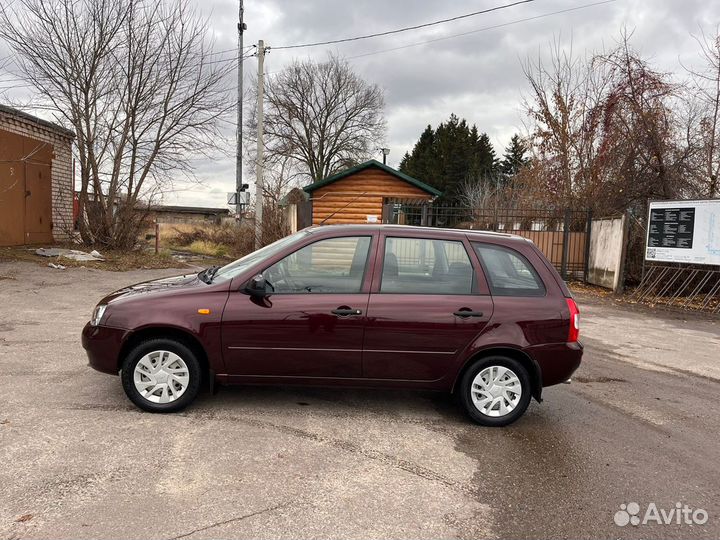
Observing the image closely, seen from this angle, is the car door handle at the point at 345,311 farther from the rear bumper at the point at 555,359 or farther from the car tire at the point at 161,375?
the rear bumper at the point at 555,359

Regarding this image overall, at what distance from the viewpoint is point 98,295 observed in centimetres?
994

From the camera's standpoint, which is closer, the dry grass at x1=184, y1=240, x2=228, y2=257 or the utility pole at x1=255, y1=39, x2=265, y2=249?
the utility pole at x1=255, y1=39, x2=265, y2=249

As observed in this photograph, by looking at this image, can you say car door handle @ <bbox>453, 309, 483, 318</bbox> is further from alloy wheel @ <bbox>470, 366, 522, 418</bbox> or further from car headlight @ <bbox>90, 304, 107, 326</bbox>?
car headlight @ <bbox>90, 304, 107, 326</bbox>

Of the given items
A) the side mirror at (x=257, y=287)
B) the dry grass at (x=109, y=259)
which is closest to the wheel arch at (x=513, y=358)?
the side mirror at (x=257, y=287)

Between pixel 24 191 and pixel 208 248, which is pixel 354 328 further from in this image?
pixel 208 248

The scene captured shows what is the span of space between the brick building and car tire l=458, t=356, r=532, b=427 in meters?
13.1

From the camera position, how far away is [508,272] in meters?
4.31

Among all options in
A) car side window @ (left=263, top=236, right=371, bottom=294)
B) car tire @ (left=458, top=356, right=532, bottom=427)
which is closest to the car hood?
car side window @ (left=263, top=236, right=371, bottom=294)

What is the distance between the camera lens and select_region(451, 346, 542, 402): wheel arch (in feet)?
13.6

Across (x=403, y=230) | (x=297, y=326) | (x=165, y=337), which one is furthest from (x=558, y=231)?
(x=165, y=337)

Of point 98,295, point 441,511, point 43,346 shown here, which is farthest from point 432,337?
point 98,295

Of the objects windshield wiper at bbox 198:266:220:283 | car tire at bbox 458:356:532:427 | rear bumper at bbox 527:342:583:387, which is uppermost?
windshield wiper at bbox 198:266:220:283

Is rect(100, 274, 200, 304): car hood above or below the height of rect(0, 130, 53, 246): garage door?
below

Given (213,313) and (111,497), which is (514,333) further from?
(111,497)
